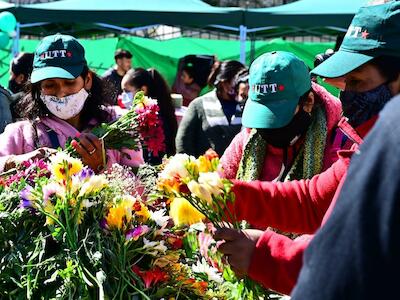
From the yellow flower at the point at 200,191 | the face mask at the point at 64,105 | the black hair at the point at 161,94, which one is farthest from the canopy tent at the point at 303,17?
the yellow flower at the point at 200,191

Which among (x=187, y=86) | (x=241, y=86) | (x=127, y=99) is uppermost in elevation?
(x=241, y=86)

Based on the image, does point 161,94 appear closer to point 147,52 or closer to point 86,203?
point 86,203

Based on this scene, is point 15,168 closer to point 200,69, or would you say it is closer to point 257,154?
point 257,154

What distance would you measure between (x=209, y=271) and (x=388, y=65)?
882 mm

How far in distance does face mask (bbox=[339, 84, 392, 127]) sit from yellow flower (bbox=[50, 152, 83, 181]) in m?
0.84

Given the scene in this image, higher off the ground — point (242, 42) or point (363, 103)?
point (363, 103)

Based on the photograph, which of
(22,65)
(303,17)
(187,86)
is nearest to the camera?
(22,65)

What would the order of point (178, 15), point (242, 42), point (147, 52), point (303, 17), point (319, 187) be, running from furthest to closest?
point (147, 52) < point (303, 17) < point (178, 15) < point (242, 42) < point (319, 187)

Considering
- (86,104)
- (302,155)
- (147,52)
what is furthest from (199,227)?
(147,52)

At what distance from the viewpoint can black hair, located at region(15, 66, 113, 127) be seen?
3.13m

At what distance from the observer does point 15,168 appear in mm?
2766

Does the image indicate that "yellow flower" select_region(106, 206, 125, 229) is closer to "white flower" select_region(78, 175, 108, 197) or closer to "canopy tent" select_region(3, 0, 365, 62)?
"white flower" select_region(78, 175, 108, 197)

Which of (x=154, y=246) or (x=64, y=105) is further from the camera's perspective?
(x=64, y=105)

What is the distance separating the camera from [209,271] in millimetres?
2459
